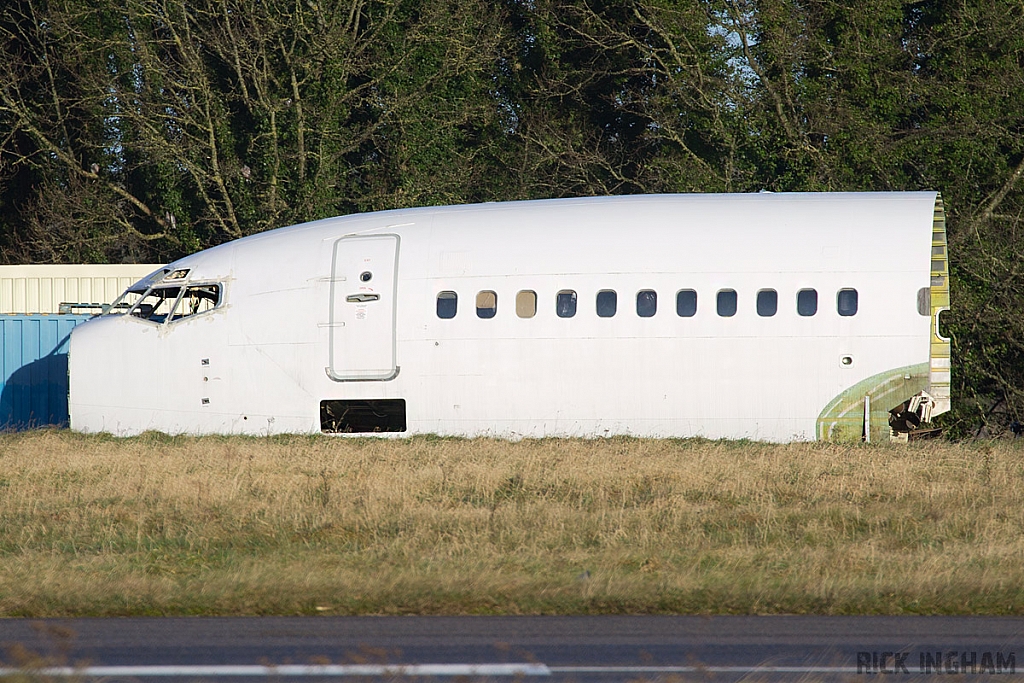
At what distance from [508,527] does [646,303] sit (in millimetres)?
6956

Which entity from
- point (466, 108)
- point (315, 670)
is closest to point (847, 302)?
point (315, 670)

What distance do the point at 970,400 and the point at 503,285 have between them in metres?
11.0

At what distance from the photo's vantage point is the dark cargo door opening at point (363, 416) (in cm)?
1906

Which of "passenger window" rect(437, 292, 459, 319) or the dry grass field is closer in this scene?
the dry grass field

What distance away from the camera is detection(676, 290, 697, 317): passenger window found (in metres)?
18.2

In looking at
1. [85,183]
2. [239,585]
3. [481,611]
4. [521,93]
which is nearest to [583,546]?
[481,611]

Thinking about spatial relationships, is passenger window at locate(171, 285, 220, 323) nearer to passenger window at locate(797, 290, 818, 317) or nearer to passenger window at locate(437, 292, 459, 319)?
passenger window at locate(437, 292, 459, 319)

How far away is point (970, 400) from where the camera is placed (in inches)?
955

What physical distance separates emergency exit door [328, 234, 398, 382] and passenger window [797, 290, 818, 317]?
242 inches

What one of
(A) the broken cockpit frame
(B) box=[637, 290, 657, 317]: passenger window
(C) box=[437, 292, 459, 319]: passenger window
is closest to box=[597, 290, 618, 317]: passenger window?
(B) box=[637, 290, 657, 317]: passenger window

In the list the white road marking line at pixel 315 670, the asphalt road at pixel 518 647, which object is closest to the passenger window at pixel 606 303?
the asphalt road at pixel 518 647

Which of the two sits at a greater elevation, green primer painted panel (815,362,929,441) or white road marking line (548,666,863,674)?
green primer painted panel (815,362,929,441)

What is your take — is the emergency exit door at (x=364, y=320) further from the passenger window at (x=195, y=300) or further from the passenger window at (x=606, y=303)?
the passenger window at (x=606, y=303)

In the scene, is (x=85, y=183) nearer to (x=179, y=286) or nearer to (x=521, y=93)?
(x=521, y=93)
